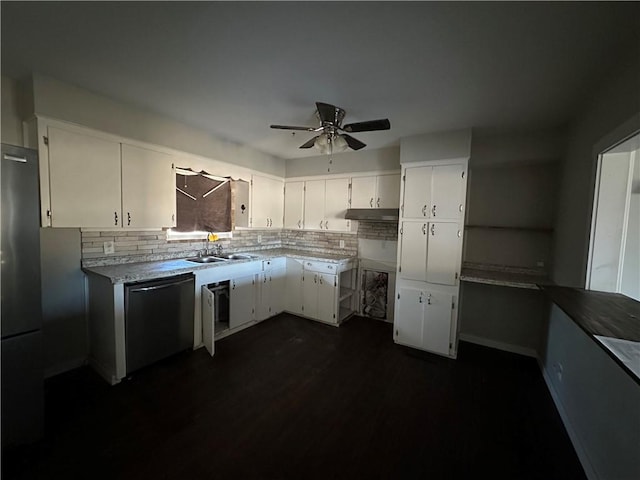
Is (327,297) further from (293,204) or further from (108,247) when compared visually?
(108,247)

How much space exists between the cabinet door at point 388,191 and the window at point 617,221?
6.56 feet

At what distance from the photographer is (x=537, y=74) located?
5.94 ft

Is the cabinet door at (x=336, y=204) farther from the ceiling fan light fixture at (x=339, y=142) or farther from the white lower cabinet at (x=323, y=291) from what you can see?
the ceiling fan light fixture at (x=339, y=142)

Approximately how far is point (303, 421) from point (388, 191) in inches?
115

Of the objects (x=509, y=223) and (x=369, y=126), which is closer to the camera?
(x=369, y=126)

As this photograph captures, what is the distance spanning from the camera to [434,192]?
299 cm

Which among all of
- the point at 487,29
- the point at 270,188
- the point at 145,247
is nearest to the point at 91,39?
the point at 145,247

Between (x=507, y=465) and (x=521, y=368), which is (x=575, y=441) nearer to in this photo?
(x=507, y=465)

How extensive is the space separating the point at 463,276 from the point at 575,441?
150 cm

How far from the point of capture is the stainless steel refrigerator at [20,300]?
154cm

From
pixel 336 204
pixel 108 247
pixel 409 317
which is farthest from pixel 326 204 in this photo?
pixel 108 247

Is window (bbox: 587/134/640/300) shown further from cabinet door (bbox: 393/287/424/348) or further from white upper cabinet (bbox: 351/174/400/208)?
white upper cabinet (bbox: 351/174/400/208)

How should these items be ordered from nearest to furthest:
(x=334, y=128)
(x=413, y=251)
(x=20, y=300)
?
1. (x=20, y=300)
2. (x=334, y=128)
3. (x=413, y=251)

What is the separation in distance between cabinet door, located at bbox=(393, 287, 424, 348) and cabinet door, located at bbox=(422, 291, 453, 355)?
0.06 meters
